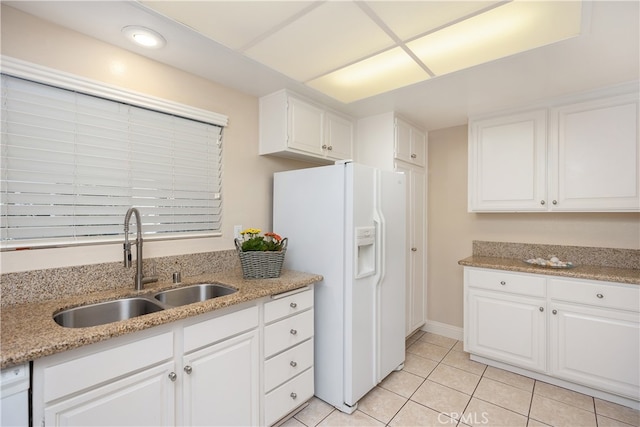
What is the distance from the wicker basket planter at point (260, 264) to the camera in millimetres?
1946

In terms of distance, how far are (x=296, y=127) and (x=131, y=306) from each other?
1.61 metres

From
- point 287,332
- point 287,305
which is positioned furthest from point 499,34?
point 287,332

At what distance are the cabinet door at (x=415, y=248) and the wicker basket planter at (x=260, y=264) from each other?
1.49 meters

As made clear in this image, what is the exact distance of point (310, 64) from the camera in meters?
2.00

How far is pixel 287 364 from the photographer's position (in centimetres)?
185

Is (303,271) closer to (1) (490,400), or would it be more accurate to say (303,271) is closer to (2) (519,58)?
(1) (490,400)

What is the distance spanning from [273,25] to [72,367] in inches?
68.5

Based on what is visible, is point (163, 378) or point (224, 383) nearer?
point (163, 378)

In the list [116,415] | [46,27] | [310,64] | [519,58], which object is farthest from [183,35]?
[519,58]

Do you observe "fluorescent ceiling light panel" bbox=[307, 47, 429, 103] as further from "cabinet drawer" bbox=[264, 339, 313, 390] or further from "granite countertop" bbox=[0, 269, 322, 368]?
"cabinet drawer" bbox=[264, 339, 313, 390]

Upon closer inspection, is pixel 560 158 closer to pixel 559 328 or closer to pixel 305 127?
pixel 559 328

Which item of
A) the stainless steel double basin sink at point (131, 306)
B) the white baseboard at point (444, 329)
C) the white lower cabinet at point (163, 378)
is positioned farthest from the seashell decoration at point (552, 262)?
the stainless steel double basin sink at point (131, 306)

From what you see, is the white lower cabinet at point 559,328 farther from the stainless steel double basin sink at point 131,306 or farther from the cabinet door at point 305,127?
the stainless steel double basin sink at point 131,306

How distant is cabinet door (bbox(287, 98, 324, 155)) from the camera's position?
233cm
